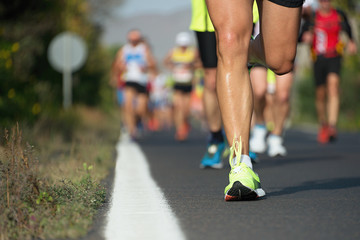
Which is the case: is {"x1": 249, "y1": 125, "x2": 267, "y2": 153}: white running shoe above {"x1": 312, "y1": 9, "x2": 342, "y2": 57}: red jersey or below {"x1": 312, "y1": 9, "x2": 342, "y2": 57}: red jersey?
below

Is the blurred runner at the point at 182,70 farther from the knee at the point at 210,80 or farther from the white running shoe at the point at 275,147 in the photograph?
the knee at the point at 210,80

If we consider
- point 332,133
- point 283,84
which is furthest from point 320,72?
point 283,84

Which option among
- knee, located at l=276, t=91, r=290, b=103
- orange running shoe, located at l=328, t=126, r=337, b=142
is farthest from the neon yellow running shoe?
orange running shoe, located at l=328, t=126, r=337, b=142

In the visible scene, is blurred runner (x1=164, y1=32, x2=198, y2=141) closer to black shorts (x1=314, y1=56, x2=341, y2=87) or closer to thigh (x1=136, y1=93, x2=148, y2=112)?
thigh (x1=136, y1=93, x2=148, y2=112)

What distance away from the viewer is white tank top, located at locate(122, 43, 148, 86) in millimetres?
16359

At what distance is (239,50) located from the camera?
5391 millimetres

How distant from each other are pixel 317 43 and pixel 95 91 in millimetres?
17515

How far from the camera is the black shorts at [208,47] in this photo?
25.6 feet

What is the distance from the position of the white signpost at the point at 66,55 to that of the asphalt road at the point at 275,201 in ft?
32.4

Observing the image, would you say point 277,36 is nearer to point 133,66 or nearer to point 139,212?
point 139,212

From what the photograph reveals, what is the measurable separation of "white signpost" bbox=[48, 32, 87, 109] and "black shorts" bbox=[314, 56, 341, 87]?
252 inches

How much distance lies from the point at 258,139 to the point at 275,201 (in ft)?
15.8

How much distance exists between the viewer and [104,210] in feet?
15.6

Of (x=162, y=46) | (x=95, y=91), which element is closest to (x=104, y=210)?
(x=95, y=91)
